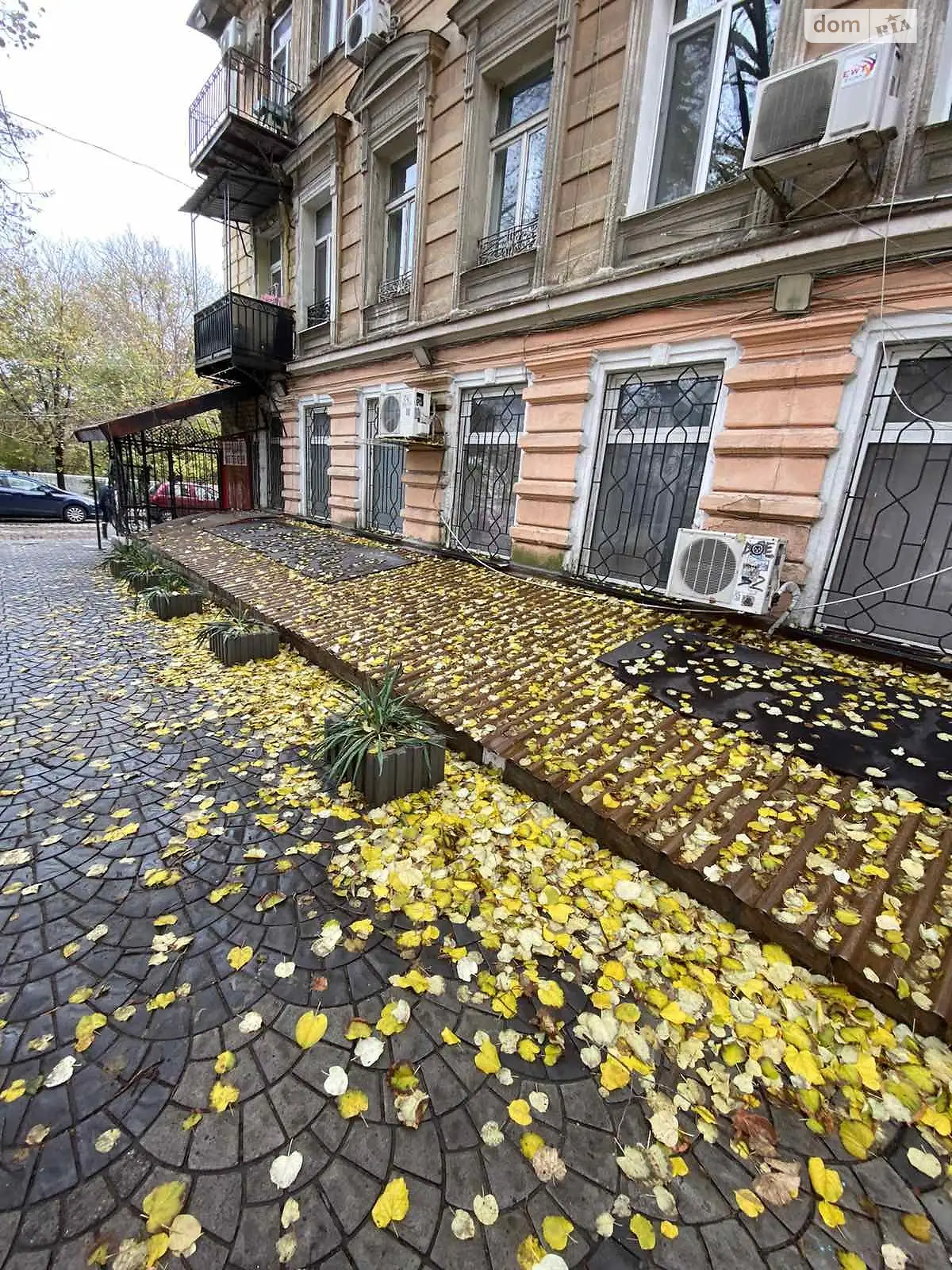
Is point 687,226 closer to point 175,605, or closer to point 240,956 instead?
point 240,956

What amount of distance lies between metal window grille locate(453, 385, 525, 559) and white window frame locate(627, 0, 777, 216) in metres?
2.38

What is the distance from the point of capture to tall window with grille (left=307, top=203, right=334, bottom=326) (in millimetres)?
10461

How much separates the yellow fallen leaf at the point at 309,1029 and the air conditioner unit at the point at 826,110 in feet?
19.7

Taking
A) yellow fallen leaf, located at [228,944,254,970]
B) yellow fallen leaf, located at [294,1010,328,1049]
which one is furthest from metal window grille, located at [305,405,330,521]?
yellow fallen leaf, located at [294,1010,328,1049]

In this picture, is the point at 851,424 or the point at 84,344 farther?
the point at 84,344

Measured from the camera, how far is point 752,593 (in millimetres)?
4441

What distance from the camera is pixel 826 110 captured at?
12.3ft

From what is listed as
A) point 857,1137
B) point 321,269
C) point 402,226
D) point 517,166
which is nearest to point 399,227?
point 402,226

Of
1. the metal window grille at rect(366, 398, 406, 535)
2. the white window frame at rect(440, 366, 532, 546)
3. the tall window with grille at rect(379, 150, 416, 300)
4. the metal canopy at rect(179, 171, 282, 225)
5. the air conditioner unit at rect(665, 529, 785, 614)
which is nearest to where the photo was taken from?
the air conditioner unit at rect(665, 529, 785, 614)

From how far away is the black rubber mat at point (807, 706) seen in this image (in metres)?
2.96

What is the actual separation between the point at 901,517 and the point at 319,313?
10.9 m

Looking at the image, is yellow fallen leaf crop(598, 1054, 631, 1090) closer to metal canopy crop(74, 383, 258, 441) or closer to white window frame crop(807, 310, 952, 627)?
white window frame crop(807, 310, 952, 627)

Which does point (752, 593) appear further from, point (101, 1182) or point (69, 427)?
point (69, 427)

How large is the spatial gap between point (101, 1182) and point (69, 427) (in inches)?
1081
